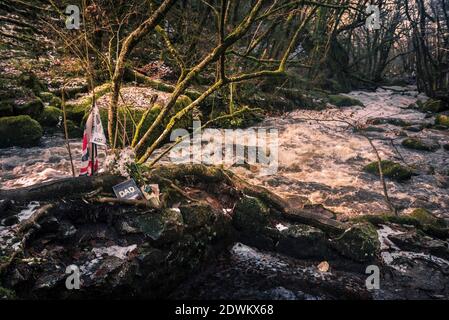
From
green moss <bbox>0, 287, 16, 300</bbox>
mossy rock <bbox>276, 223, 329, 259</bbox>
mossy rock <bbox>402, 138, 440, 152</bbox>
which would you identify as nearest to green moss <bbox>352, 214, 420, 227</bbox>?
mossy rock <bbox>276, 223, 329, 259</bbox>

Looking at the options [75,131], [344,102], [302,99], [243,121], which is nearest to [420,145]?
[243,121]

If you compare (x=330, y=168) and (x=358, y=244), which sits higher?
(x=330, y=168)

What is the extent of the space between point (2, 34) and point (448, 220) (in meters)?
12.6

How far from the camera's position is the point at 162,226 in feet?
13.7

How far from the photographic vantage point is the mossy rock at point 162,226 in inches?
161

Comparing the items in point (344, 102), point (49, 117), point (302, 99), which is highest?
point (302, 99)

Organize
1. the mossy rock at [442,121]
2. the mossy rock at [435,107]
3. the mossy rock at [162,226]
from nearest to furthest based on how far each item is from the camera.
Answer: the mossy rock at [162,226] < the mossy rock at [442,121] < the mossy rock at [435,107]

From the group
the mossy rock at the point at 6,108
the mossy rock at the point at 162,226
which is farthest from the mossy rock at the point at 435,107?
the mossy rock at the point at 6,108

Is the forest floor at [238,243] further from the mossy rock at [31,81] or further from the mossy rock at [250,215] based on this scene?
the mossy rock at [31,81]

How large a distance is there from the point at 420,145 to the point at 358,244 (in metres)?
6.93

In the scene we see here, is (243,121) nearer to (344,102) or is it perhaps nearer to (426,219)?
(344,102)

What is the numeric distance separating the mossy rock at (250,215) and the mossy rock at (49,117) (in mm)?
6321

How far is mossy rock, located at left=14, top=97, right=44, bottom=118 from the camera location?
28.4 ft
